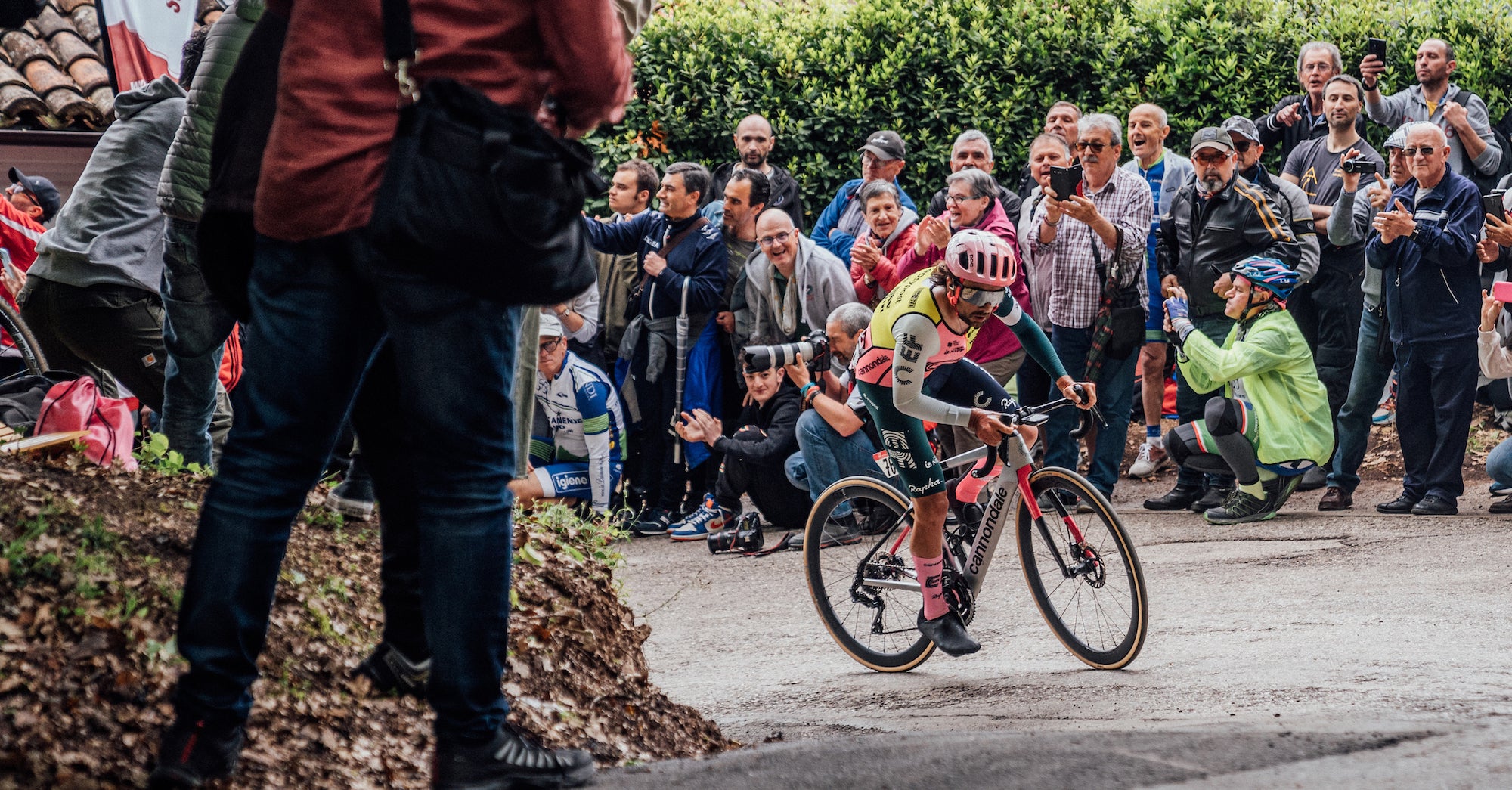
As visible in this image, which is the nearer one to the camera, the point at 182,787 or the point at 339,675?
the point at 182,787

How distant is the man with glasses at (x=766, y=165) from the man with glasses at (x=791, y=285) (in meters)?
0.89

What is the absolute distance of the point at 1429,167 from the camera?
9484 mm

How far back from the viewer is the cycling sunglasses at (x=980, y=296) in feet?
21.3

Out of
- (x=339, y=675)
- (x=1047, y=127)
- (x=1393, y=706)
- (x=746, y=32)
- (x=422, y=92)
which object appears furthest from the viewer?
Answer: (x=746, y=32)

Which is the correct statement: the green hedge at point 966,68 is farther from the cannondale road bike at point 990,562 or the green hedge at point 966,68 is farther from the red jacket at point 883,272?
the cannondale road bike at point 990,562

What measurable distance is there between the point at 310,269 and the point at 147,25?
32.5 feet

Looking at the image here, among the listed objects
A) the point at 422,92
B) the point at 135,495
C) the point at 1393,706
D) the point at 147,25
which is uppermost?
the point at 147,25

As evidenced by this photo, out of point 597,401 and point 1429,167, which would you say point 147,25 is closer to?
point 597,401

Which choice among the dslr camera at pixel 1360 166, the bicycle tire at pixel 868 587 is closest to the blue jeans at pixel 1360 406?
the dslr camera at pixel 1360 166

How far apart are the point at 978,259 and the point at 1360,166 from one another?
5.03 meters

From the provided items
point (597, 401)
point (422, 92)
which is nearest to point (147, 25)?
point (597, 401)

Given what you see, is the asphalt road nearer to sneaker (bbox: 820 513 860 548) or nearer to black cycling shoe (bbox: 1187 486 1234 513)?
black cycling shoe (bbox: 1187 486 1234 513)

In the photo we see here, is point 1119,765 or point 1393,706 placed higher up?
point 1119,765

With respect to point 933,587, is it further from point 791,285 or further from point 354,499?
point 791,285
